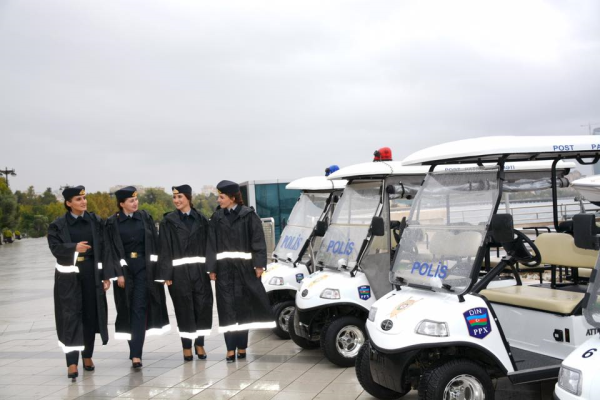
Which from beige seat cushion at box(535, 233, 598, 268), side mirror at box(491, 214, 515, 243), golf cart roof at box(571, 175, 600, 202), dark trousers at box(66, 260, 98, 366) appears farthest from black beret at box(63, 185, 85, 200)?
golf cart roof at box(571, 175, 600, 202)

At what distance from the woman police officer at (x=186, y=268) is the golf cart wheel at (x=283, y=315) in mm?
1038

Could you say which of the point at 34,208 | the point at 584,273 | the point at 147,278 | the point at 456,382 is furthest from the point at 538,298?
the point at 34,208

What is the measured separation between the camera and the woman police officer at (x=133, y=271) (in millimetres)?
7367

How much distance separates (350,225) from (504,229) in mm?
2789

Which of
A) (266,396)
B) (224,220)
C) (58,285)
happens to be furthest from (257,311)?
(58,285)

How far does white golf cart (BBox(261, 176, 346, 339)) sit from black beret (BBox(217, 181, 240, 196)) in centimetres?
135

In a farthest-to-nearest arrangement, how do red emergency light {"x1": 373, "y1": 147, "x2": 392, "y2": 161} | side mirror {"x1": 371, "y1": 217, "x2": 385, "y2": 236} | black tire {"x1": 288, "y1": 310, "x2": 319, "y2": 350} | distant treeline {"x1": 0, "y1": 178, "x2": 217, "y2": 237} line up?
1. distant treeline {"x1": 0, "y1": 178, "x2": 217, "y2": 237}
2. red emergency light {"x1": 373, "y1": 147, "x2": 392, "y2": 161}
3. black tire {"x1": 288, "y1": 310, "x2": 319, "y2": 350}
4. side mirror {"x1": 371, "y1": 217, "x2": 385, "y2": 236}

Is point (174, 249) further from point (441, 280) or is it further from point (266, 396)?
point (441, 280)

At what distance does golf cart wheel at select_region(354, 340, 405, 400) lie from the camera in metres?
5.30

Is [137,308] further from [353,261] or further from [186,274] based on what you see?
[353,261]

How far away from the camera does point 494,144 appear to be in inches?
201

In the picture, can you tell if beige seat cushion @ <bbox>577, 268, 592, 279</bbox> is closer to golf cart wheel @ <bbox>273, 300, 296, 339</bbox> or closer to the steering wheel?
the steering wheel

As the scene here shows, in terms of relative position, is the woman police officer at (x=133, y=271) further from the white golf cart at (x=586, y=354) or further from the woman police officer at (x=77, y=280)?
the white golf cart at (x=586, y=354)

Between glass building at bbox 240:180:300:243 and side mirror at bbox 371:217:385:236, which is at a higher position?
glass building at bbox 240:180:300:243
